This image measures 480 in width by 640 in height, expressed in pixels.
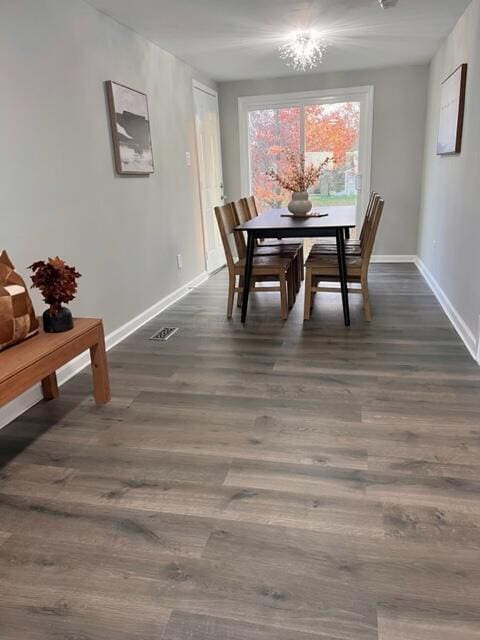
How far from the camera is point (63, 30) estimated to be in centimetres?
274

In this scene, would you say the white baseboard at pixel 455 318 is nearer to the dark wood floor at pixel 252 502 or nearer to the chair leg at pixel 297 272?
the dark wood floor at pixel 252 502

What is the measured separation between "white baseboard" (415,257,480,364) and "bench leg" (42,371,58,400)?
2475 mm

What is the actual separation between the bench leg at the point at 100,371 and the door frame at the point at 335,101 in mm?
4218

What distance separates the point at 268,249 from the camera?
14.7 ft

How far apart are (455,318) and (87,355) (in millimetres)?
2638

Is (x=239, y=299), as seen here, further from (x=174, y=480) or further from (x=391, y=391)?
(x=174, y=480)

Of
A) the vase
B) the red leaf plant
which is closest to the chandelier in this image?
the vase

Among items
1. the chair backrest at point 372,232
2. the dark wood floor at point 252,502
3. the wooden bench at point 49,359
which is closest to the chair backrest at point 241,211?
the chair backrest at point 372,232

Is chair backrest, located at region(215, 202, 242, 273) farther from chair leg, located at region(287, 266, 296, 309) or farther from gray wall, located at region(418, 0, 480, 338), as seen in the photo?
gray wall, located at region(418, 0, 480, 338)

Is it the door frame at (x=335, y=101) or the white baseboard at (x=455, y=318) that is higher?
the door frame at (x=335, y=101)

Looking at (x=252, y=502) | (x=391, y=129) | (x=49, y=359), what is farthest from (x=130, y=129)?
(x=391, y=129)

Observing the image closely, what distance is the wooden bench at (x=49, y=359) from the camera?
73.0 inches

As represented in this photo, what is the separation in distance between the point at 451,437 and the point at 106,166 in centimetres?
272

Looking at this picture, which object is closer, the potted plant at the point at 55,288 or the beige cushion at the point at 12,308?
the beige cushion at the point at 12,308
